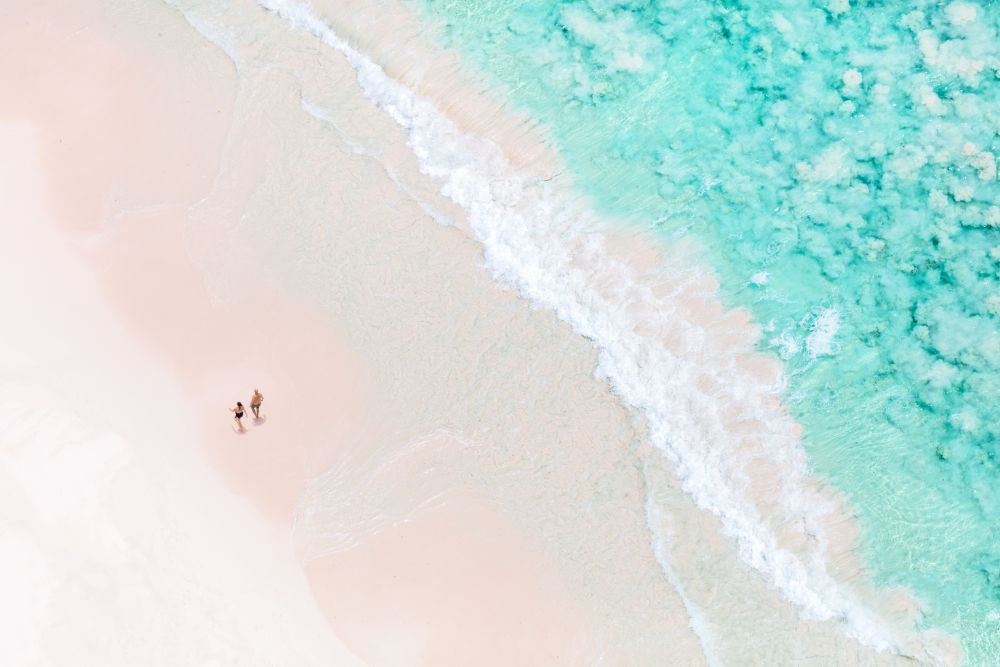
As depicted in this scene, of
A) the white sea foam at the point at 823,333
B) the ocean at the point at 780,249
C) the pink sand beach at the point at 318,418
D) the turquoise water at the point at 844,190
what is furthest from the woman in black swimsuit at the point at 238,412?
the white sea foam at the point at 823,333

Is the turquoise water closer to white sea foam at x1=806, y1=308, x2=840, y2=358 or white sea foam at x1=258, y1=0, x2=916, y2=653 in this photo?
white sea foam at x1=806, y1=308, x2=840, y2=358

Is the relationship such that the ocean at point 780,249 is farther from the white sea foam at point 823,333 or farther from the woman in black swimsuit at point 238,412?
the woman in black swimsuit at point 238,412

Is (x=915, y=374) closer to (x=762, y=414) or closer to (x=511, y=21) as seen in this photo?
(x=762, y=414)

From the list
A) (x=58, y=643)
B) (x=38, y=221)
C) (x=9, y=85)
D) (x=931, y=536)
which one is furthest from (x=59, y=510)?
(x=931, y=536)

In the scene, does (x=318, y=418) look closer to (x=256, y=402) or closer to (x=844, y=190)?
(x=256, y=402)

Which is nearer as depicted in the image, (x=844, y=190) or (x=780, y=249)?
(x=780, y=249)

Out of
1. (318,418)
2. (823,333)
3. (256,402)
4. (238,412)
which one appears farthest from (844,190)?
(238,412)
